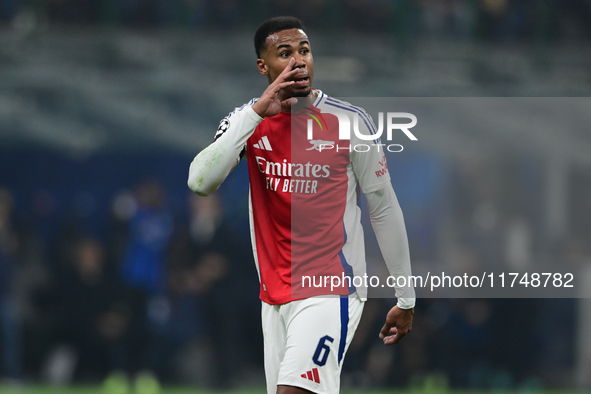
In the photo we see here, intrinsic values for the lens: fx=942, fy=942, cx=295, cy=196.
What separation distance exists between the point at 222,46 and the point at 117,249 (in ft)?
15.3

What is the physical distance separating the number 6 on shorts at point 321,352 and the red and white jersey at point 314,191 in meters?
0.24

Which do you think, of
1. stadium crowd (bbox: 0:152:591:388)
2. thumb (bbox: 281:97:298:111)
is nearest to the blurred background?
stadium crowd (bbox: 0:152:591:388)

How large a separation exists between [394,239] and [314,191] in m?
0.46

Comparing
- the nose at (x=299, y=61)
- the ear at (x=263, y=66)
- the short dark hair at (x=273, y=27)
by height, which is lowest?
the nose at (x=299, y=61)

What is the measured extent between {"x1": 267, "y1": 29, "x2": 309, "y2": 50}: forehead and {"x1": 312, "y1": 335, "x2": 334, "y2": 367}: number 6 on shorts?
55.7 inches

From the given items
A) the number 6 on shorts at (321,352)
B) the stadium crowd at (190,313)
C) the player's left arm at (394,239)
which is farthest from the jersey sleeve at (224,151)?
the stadium crowd at (190,313)

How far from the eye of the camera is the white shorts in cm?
434

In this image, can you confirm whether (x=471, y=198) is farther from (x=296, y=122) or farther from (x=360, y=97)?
(x=296, y=122)

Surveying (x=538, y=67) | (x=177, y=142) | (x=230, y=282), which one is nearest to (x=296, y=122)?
(x=230, y=282)

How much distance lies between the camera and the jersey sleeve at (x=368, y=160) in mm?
4484

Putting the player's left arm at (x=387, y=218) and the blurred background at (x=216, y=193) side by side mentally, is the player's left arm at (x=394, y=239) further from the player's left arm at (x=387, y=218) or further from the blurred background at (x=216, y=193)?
the blurred background at (x=216, y=193)

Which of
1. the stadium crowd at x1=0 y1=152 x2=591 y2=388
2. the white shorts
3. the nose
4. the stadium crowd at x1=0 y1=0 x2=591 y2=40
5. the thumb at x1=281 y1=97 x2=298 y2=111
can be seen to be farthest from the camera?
the stadium crowd at x1=0 y1=0 x2=591 y2=40

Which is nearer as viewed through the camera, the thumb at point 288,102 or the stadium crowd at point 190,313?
the thumb at point 288,102

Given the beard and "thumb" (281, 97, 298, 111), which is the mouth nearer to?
the beard
